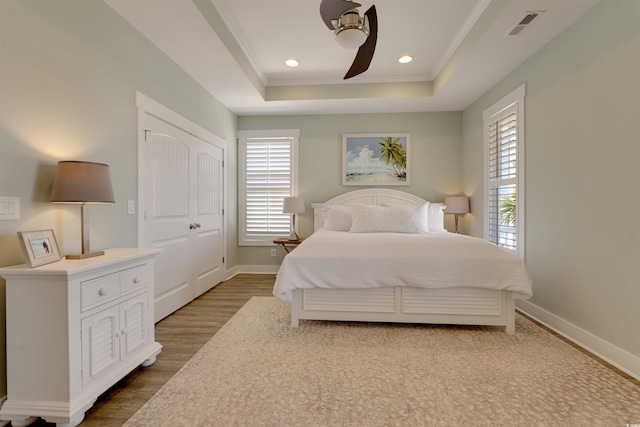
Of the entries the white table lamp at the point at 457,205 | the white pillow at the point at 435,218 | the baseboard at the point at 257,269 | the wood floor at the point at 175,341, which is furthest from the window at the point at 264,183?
the white table lamp at the point at 457,205

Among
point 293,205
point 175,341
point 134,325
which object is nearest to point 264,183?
point 293,205

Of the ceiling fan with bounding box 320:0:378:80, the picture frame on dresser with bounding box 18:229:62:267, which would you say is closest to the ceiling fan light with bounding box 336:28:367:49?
the ceiling fan with bounding box 320:0:378:80

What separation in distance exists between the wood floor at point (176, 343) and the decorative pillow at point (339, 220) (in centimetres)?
121

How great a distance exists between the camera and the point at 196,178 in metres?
3.55

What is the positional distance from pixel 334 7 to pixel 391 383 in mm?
2353

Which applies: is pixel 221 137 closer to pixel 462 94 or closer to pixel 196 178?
pixel 196 178

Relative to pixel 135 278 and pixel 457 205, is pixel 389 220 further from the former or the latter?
pixel 135 278

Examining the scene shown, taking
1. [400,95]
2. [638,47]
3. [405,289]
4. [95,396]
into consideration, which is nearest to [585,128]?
[638,47]

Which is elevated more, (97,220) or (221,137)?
(221,137)

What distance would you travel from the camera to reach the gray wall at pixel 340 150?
15.6 ft

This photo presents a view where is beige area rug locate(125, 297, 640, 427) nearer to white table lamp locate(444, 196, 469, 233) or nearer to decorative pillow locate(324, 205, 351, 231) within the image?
decorative pillow locate(324, 205, 351, 231)

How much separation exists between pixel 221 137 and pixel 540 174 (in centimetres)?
387

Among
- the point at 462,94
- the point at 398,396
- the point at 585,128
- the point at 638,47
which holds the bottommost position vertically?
the point at 398,396

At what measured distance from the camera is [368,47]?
218cm
